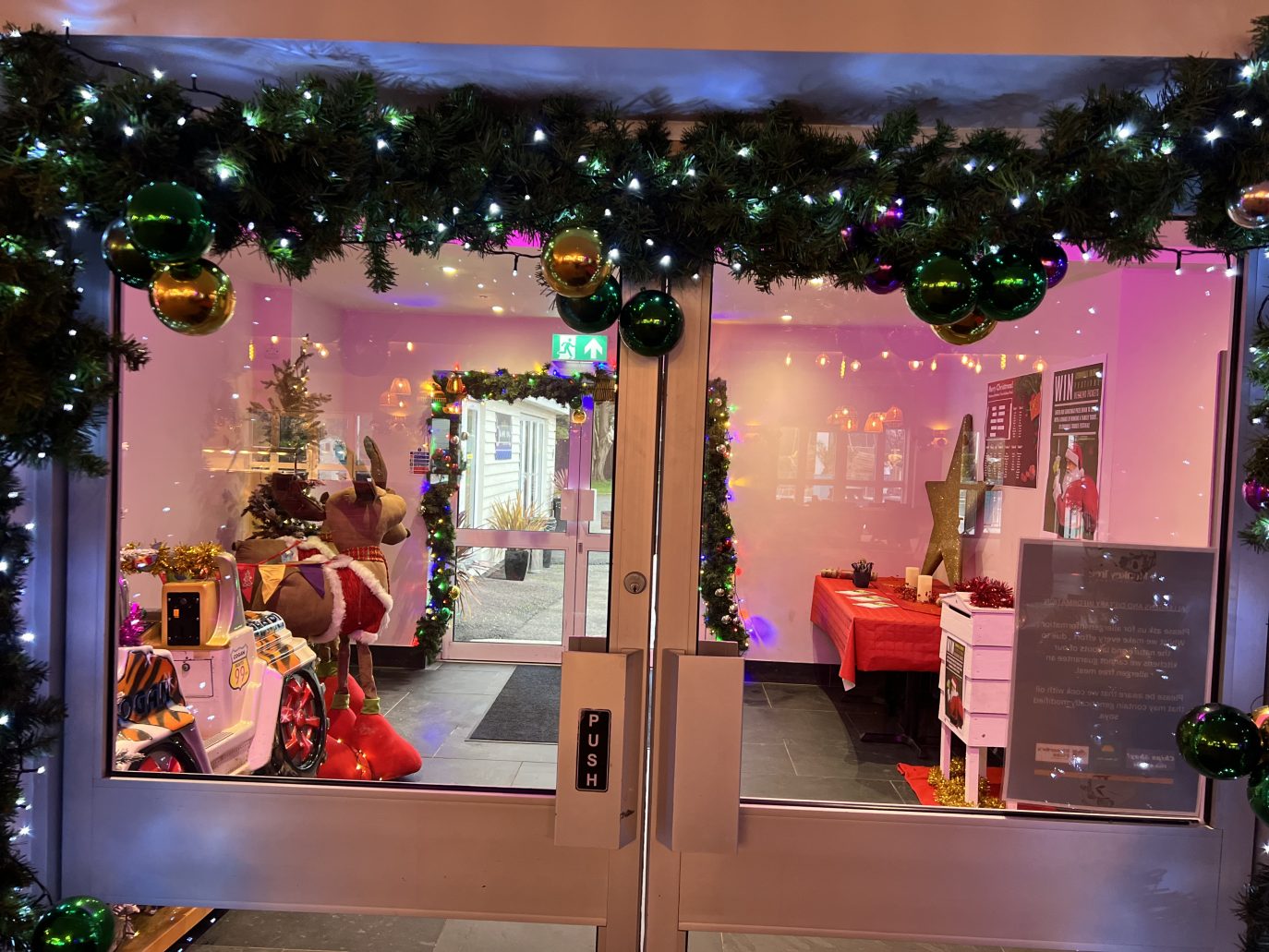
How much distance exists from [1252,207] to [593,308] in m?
1.40

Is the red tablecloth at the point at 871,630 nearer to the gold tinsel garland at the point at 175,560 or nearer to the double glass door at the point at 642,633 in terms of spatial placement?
the double glass door at the point at 642,633

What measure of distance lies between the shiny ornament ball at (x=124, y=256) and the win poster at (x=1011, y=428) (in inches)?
88.5

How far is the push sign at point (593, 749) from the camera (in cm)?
180

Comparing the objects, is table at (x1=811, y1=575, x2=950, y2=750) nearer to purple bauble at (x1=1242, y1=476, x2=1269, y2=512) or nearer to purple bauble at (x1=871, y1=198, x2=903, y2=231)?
purple bauble at (x1=1242, y1=476, x2=1269, y2=512)

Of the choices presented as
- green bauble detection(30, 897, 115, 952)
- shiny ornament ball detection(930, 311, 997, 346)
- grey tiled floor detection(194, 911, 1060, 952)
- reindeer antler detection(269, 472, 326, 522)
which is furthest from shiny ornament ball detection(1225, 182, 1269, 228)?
green bauble detection(30, 897, 115, 952)

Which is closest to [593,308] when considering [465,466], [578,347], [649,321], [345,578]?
[649,321]

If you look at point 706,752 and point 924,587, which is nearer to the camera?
point 706,752

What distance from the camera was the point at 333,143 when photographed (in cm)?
150

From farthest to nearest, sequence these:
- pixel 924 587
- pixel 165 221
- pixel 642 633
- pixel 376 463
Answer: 1. pixel 924 587
2. pixel 376 463
3. pixel 642 633
4. pixel 165 221

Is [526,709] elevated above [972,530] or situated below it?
below

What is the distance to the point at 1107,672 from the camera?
194 centimetres

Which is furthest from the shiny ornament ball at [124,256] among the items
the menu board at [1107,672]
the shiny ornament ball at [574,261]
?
the menu board at [1107,672]

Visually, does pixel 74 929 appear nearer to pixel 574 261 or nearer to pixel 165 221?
pixel 165 221

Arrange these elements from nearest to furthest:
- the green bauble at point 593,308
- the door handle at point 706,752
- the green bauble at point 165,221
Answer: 1. the green bauble at point 165,221
2. the green bauble at point 593,308
3. the door handle at point 706,752
